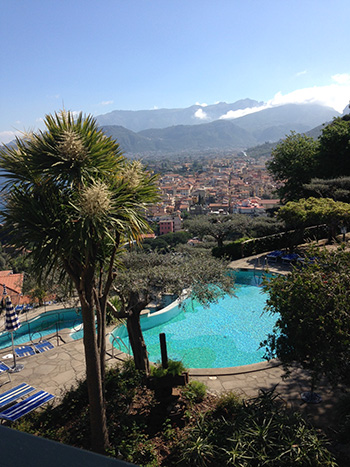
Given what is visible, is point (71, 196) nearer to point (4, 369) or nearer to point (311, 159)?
point (4, 369)

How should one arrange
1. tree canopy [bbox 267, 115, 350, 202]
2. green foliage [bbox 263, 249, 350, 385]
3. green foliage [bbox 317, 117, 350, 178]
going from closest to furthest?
green foliage [bbox 263, 249, 350, 385] → green foliage [bbox 317, 117, 350, 178] → tree canopy [bbox 267, 115, 350, 202]

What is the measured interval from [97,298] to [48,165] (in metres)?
2.01

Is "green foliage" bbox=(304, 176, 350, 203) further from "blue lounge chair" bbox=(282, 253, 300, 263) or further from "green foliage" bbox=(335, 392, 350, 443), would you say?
"green foliage" bbox=(335, 392, 350, 443)

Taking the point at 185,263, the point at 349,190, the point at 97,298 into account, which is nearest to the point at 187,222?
the point at 349,190

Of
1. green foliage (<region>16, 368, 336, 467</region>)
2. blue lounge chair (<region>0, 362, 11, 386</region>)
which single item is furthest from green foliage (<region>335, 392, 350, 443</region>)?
blue lounge chair (<region>0, 362, 11, 386</region>)

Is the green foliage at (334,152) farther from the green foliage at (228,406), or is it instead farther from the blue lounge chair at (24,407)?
the blue lounge chair at (24,407)

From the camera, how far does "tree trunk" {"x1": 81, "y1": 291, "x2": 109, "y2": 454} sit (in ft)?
14.2

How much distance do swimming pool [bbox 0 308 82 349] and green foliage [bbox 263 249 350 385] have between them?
932 cm

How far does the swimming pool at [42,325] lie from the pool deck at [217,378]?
9.44 feet

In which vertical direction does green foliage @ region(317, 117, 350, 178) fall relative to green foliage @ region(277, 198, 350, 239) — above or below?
above

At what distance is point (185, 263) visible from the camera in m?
6.55

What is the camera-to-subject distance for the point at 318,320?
4406 mm

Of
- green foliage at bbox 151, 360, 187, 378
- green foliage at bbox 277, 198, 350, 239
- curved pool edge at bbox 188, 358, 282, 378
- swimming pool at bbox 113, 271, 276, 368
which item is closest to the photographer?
green foliage at bbox 151, 360, 187, 378

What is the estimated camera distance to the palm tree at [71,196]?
3.72 m
